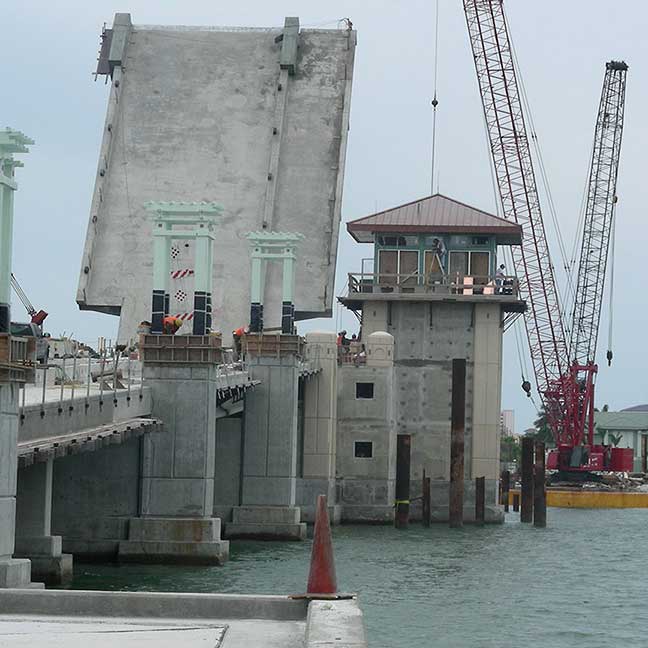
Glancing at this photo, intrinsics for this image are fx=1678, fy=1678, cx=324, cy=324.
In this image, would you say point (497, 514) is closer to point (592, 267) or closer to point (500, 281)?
point (500, 281)

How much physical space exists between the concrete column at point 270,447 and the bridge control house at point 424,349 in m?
12.1

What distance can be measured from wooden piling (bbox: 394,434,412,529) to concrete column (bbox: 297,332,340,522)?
2.08m

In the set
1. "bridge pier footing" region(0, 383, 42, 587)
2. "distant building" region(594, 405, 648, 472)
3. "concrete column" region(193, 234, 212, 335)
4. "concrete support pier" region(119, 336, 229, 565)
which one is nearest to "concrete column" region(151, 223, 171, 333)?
"concrete column" region(193, 234, 212, 335)

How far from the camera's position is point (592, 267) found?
3767 inches

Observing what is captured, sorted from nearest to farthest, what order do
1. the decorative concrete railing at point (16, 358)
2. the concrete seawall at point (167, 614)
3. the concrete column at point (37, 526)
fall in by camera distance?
1. the concrete seawall at point (167, 614)
2. the decorative concrete railing at point (16, 358)
3. the concrete column at point (37, 526)

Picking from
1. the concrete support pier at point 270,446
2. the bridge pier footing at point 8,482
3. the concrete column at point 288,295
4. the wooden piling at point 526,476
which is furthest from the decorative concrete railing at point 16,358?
the wooden piling at point 526,476

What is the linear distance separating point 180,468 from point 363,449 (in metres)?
22.6

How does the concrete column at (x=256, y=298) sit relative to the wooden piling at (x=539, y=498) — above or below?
above

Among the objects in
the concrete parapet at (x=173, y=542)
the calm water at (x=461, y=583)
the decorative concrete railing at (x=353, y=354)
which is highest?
the decorative concrete railing at (x=353, y=354)

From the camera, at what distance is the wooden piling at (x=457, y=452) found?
2069 inches

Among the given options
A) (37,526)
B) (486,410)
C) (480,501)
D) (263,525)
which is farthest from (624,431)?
(37,526)

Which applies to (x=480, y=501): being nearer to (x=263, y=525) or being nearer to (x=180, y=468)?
(x=263, y=525)

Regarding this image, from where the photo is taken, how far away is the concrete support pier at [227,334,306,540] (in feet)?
137

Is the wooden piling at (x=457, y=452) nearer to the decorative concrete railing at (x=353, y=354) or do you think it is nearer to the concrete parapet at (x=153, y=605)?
the decorative concrete railing at (x=353, y=354)
